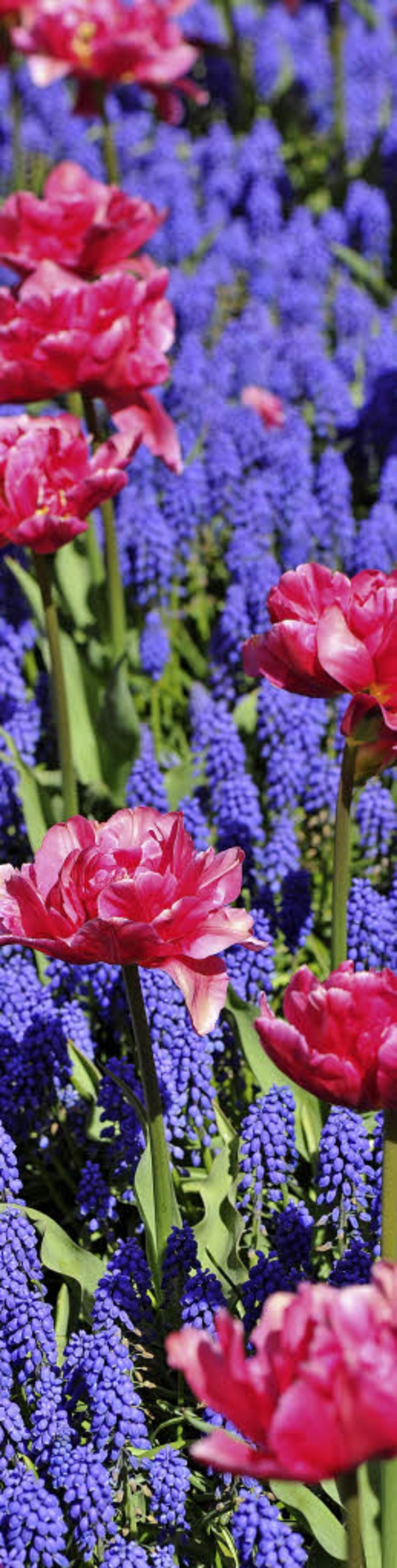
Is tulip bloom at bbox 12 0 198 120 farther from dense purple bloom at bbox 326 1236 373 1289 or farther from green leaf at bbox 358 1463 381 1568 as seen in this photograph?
green leaf at bbox 358 1463 381 1568

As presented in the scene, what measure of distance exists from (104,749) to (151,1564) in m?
1.73

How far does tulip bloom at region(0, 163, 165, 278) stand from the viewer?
3266 millimetres

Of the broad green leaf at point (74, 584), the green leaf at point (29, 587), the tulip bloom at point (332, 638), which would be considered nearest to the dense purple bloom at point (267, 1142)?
the tulip bloom at point (332, 638)

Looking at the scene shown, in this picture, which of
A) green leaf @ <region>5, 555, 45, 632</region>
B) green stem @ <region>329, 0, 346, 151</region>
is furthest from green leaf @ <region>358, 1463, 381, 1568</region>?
green stem @ <region>329, 0, 346, 151</region>

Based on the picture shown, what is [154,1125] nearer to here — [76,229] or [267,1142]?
[267,1142]

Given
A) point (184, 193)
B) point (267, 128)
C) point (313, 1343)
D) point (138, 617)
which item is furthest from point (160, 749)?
point (267, 128)

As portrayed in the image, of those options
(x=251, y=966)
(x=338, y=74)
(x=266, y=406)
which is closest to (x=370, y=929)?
(x=251, y=966)

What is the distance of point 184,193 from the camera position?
5.86 metres

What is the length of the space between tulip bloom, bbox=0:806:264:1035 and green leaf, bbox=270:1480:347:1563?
0.50m

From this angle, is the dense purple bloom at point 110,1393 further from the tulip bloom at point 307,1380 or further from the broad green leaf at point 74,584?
the broad green leaf at point 74,584

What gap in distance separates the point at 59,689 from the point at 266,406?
6.04ft

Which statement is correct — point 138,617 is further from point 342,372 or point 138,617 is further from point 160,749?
point 342,372

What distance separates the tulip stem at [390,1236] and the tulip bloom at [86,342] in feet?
5.01

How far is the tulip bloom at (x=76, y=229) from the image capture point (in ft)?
10.7
